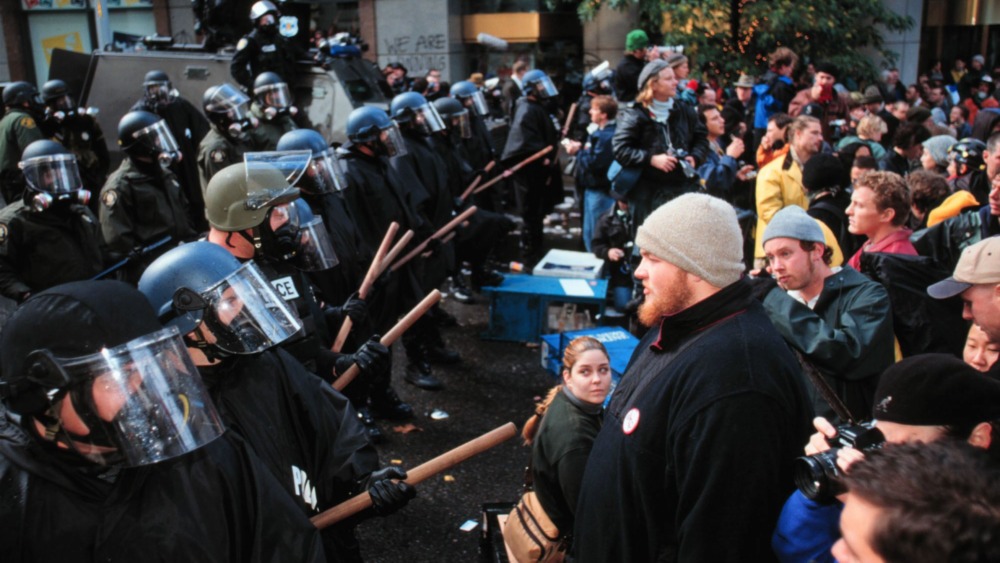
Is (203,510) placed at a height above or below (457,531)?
above

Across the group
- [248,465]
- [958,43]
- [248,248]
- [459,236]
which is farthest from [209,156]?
[958,43]

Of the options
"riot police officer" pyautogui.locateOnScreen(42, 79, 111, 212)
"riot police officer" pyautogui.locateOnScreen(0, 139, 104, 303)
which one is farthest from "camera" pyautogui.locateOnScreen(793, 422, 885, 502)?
"riot police officer" pyautogui.locateOnScreen(42, 79, 111, 212)

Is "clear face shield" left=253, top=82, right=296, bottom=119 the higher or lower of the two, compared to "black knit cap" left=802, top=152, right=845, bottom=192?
higher

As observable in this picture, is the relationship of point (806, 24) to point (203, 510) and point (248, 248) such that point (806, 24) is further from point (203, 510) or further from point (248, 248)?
point (203, 510)

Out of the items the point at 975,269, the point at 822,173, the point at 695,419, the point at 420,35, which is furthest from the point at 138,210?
the point at 420,35

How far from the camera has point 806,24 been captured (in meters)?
15.0

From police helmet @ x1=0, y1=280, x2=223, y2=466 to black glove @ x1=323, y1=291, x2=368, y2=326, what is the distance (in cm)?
251

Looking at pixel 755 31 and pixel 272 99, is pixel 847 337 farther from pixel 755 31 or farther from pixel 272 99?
pixel 755 31

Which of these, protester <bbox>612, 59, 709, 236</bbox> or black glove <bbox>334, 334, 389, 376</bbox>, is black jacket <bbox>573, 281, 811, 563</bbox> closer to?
black glove <bbox>334, 334, 389, 376</bbox>

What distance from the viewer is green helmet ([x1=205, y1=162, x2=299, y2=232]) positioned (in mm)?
3922

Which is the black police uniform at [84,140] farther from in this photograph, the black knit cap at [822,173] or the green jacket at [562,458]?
the green jacket at [562,458]

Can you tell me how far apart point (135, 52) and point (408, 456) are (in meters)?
8.99

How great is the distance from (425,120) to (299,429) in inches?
195

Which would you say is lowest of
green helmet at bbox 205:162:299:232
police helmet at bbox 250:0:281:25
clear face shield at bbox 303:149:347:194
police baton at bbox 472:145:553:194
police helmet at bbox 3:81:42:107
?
police baton at bbox 472:145:553:194
